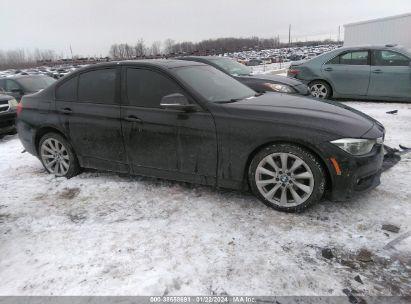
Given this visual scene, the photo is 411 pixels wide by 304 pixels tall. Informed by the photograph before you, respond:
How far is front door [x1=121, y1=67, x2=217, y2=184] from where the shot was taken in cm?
387

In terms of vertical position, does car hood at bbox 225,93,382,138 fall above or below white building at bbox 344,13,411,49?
below

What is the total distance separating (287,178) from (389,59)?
7.02 m

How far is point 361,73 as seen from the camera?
911 cm

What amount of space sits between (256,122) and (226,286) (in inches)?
65.9

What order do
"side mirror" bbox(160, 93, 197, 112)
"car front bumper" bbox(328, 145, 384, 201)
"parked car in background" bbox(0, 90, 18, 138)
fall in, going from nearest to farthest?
"car front bumper" bbox(328, 145, 384, 201), "side mirror" bbox(160, 93, 197, 112), "parked car in background" bbox(0, 90, 18, 138)

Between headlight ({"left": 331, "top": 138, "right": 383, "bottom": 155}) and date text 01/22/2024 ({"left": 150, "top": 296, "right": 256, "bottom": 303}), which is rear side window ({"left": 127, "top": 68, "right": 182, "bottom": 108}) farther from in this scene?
date text 01/22/2024 ({"left": 150, "top": 296, "right": 256, "bottom": 303})

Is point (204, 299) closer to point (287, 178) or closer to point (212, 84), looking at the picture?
point (287, 178)

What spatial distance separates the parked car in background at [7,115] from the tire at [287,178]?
→ 6687 mm

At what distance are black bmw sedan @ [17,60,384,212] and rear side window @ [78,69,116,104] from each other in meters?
0.01

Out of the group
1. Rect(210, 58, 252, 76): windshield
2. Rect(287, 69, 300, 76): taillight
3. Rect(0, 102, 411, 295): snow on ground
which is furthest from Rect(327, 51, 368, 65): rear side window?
Rect(0, 102, 411, 295): snow on ground

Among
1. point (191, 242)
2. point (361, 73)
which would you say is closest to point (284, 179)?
point (191, 242)

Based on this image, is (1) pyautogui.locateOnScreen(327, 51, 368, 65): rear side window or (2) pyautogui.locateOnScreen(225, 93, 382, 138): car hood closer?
(2) pyautogui.locateOnScreen(225, 93, 382, 138): car hood

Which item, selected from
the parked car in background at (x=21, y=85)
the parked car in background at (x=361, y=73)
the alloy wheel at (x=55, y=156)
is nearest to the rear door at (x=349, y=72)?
the parked car in background at (x=361, y=73)

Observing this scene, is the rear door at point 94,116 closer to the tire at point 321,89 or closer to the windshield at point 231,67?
the windshield at point 231,67
